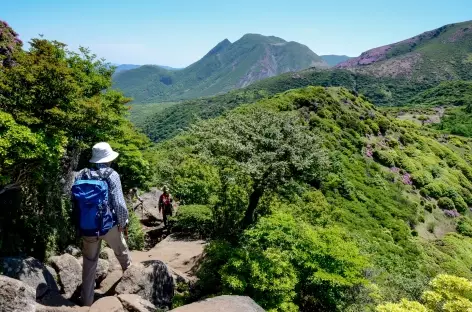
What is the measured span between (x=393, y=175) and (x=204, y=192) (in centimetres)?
3125

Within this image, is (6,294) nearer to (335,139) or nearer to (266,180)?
(266,180)

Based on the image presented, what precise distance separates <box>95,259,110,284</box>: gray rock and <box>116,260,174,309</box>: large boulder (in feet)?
2.81

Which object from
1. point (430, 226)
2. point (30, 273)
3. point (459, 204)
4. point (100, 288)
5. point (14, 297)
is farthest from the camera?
point (459, 204)

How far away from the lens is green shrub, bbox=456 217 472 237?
42500 mm

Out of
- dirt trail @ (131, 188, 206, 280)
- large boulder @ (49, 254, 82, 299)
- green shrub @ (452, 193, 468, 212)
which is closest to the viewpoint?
large boulder @ (49, 254, 82, 299)

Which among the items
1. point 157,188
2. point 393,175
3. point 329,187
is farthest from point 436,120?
point 157,188

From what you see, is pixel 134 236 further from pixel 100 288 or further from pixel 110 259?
pixel 100 288

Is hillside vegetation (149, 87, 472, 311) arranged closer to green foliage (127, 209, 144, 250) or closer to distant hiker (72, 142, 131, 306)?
green foliage (127, 209, 144, 250)

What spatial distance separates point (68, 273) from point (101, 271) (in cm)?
83

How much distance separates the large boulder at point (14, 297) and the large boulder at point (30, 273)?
1.02 meters

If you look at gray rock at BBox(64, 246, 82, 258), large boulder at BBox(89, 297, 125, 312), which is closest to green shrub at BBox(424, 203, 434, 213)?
gray rock at BBox(64, 246, 82, 258)

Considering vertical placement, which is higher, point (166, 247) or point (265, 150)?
point (265, 150)

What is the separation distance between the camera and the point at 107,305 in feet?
26.0

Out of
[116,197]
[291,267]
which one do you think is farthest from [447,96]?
[116,197]
